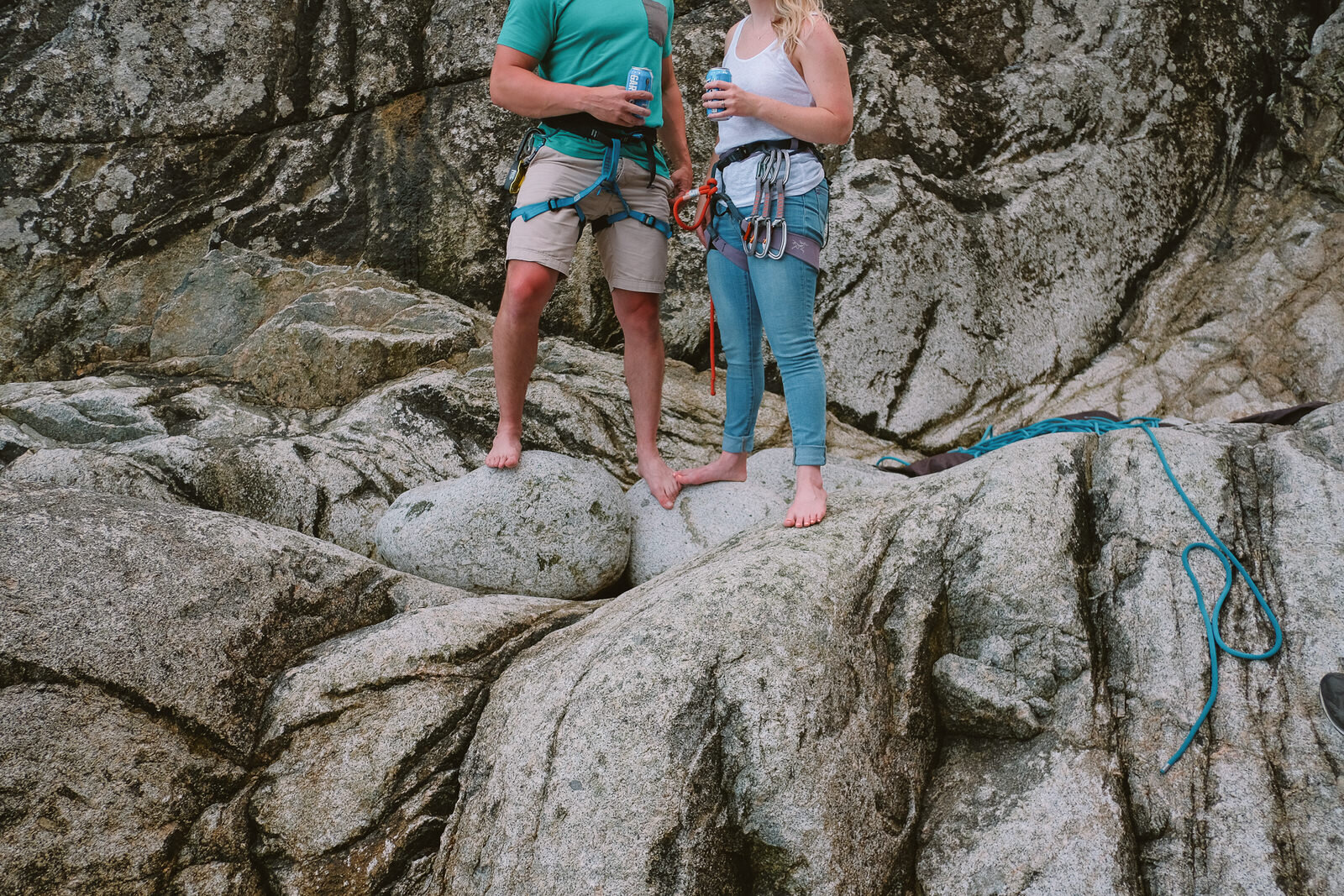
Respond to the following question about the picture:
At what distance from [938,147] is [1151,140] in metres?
1.55

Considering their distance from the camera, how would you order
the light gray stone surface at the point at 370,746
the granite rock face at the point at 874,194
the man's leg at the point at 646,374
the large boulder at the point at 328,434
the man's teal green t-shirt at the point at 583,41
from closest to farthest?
the light gray stone surface at the point at 370,746 < the man's teal green t-shirt at the point at 583,41 < the man's leg at the point at 646,374 < the large boulder at the point at 328,434 < the granite rock face at the point at 874,194

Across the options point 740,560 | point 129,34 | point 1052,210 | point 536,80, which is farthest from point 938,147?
point 129,34

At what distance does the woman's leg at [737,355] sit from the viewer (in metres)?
4.19

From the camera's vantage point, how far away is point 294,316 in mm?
5887

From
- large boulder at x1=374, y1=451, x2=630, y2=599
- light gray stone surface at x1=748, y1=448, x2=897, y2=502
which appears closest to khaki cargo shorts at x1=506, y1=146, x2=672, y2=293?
large boulder at x1=374, y1=451, x2=630, y2=599

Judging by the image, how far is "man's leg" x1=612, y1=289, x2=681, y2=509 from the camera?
14.7 feet

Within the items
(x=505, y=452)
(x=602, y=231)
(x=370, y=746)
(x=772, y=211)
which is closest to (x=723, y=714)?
(x=370, y=746)

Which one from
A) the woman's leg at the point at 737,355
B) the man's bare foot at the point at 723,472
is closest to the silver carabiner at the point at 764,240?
the woman's leg at the point at 737,355

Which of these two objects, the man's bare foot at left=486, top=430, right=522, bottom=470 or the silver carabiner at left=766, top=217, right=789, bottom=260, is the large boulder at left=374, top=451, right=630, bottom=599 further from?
the silver carabiner at left=766, top=217, right=789, bottom=260

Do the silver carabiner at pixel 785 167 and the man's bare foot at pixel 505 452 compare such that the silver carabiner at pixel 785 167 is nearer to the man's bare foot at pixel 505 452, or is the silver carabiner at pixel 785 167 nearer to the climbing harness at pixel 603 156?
the climbing harness at pixel 603 156

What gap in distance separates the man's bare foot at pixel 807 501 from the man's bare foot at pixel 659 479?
0.85m

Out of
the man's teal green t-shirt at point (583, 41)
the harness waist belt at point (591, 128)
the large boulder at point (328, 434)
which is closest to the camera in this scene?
the man's teal green t-shirt at point (583, 41)

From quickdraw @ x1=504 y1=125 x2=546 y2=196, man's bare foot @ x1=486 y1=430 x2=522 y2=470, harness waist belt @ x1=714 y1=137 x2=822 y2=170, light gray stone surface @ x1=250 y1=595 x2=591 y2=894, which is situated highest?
harness waist belt @ x1=714 y1=137 x2=822 y2=170

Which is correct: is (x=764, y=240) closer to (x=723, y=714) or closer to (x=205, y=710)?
(x=723, y=714)
